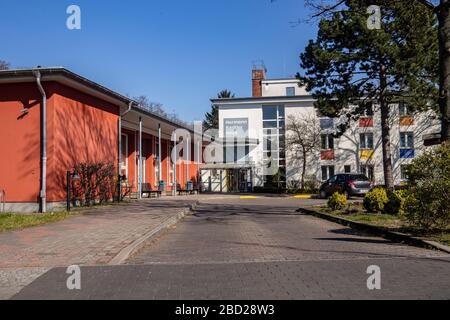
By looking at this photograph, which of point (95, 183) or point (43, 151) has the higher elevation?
point (43, 151)

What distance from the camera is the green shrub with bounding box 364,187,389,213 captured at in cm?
1578

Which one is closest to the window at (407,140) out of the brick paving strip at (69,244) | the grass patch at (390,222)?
the grass patch at (390,222)

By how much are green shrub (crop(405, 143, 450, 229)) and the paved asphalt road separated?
3.22 feet

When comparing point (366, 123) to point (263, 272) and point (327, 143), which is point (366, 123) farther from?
point (263, 272)

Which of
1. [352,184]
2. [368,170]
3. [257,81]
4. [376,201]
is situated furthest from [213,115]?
[376,201]

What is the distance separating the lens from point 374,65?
26.8 m

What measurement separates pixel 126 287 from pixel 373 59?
2328cm

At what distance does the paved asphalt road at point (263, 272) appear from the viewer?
591 centimetres

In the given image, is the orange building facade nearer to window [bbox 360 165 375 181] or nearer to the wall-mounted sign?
the wall-mounted sign

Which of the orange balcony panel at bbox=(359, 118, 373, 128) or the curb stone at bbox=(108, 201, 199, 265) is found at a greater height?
the orange balcony panel at bbox=(359, 118, 373, 128)

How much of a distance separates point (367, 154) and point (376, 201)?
104 feet

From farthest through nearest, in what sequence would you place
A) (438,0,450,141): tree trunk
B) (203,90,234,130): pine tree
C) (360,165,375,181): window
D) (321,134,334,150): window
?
(203,90,234,130): pine tree
(321,134,334,150): window
(360,165,375,181): window
(438,0,450,141): tree trunk

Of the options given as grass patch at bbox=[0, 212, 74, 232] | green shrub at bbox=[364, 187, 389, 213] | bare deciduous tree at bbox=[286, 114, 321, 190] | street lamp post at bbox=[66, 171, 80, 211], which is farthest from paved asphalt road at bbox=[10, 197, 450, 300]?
bare deciduous tree at bbox=[286, 114, 321, 190]

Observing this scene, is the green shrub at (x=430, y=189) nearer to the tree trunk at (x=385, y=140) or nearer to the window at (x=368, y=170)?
the tree trunk at (x=385, y=140)
